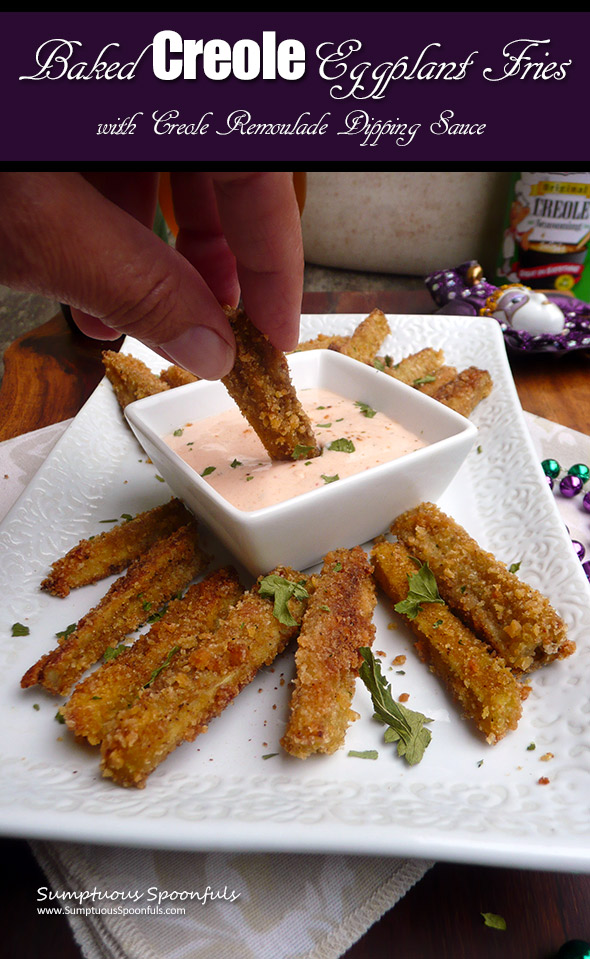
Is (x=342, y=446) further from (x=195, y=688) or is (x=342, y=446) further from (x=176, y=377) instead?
(x=176, y=377)

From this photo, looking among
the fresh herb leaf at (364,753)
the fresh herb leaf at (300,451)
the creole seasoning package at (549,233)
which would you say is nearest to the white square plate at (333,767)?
the fresh herb leaf at (364,753)

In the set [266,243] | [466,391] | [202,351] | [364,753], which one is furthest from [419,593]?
[466,391]

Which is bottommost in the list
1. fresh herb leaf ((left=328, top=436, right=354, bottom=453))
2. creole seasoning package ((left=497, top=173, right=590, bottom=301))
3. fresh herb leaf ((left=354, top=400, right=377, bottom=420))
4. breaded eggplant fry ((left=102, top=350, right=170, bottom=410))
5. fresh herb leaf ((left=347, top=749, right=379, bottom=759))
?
creole seasoning package ((left=497, top=173, right=590, bottom=301))

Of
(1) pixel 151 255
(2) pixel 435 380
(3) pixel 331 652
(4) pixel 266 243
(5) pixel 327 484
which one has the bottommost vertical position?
(2) pixel 435 380

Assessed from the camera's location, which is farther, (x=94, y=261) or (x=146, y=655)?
(x=146, y=655)

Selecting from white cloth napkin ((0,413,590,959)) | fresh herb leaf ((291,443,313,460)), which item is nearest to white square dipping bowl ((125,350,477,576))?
fresh herb leaf ((291,443,313,460))

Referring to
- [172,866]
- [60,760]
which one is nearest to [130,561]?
[60,760]

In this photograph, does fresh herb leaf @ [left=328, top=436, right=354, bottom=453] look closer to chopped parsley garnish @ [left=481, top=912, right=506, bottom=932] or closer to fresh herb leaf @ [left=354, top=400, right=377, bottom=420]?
fresh herb leaf @ [left=354, top=400, right=377, bottom=420]

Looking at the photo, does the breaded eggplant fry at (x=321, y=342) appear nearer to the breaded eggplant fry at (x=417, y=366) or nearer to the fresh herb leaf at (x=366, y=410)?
the breaded eggplant fry at (x=417, y=366)
